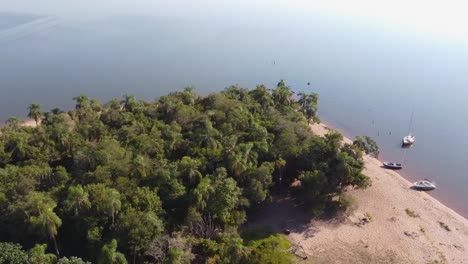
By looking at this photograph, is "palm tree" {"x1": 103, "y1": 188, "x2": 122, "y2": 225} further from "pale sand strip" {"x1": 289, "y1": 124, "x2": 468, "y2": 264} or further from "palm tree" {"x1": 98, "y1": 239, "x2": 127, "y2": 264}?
"pale sand strip" {"x1": 289, "y1": 124, "x2": 468, "y2": 264}

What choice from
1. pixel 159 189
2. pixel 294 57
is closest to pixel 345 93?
pixel 294 57

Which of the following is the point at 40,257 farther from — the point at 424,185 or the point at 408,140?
the point at 408,140

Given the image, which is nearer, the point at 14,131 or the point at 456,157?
the point at 14,131

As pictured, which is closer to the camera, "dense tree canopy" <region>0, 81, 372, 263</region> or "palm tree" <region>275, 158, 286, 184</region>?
"dense tree canopy" <region>0, 81, 372, 263</region>

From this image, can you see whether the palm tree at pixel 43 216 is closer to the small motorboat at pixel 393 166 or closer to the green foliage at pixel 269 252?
the green foliage at pixel 269 252

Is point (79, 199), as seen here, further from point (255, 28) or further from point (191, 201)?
point (255, 28)

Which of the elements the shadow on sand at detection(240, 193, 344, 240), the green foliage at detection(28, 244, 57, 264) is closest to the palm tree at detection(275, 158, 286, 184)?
the shadow on sand at detection(240, 193, 344, 240)

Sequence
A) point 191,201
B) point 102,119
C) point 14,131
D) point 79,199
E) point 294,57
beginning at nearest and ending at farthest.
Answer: point 79,199, point 191,201, point 14,131, point 102,119, point 294,57
